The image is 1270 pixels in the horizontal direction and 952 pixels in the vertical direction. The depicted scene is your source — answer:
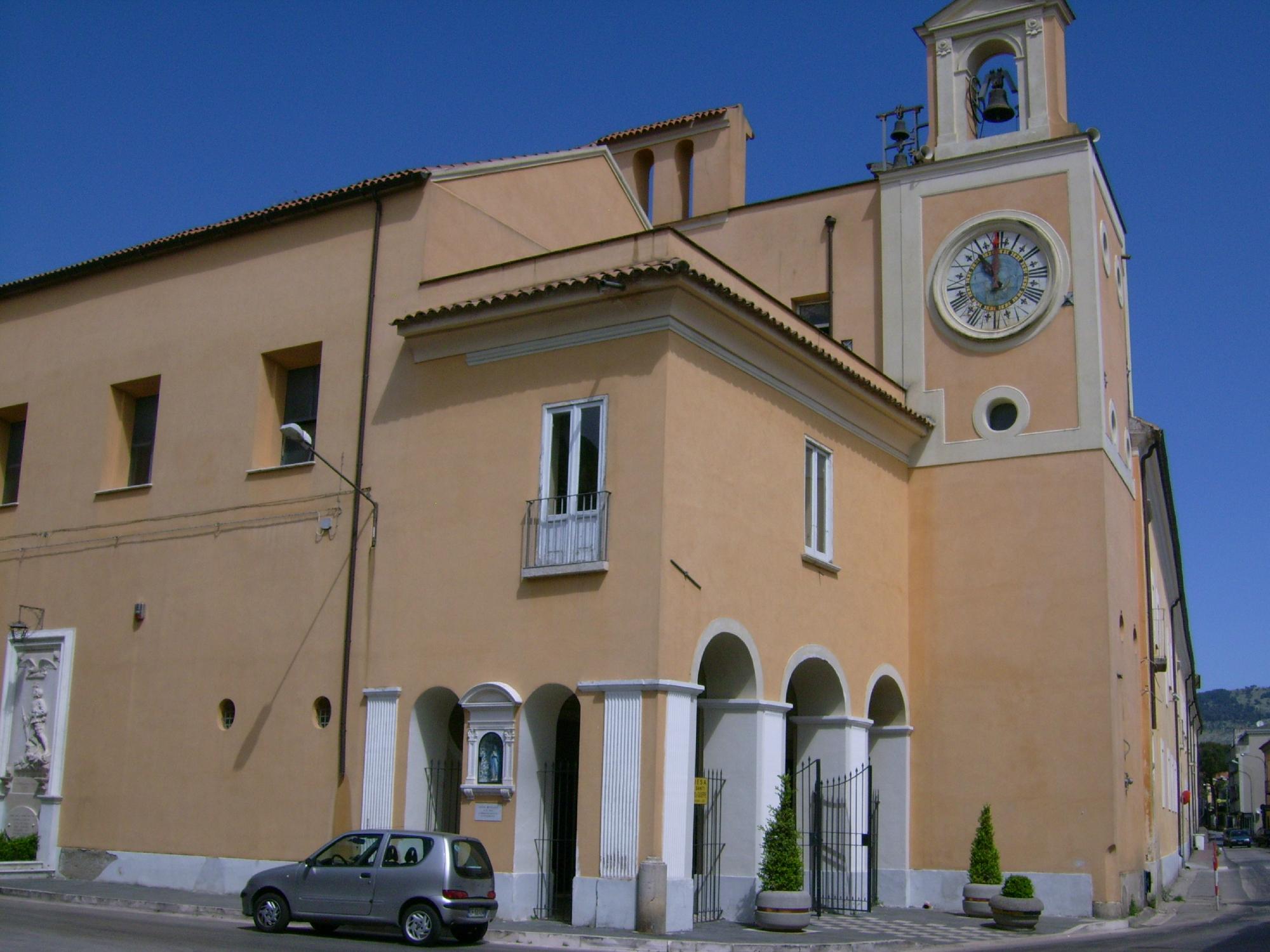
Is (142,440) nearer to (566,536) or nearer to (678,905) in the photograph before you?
(566,536)

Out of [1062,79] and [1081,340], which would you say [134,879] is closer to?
[1081,340]

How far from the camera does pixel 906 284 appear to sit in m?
23.5

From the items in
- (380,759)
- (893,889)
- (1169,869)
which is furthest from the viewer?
(1169,869)

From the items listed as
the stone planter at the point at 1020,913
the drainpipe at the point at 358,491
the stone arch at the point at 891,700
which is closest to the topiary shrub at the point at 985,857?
the stone planter at the point at 1020,913

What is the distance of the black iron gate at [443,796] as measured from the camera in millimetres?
17750

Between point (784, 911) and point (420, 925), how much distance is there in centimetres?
450

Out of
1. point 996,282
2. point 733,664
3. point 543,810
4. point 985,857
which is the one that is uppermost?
point 996,282

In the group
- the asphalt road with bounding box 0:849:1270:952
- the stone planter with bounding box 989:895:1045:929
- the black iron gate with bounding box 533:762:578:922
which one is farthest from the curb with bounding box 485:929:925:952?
the stone planter with bounding box 989:895:1045:929

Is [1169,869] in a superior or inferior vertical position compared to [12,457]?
inferior

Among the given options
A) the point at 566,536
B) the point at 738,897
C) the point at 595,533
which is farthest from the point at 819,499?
the point at 738,897

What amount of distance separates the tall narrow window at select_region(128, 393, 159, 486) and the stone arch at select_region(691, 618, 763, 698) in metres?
10.4

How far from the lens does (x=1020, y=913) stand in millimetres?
18312

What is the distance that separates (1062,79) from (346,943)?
18.3 metres

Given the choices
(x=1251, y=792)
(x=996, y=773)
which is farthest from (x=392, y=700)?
(x=1251, y=792)
